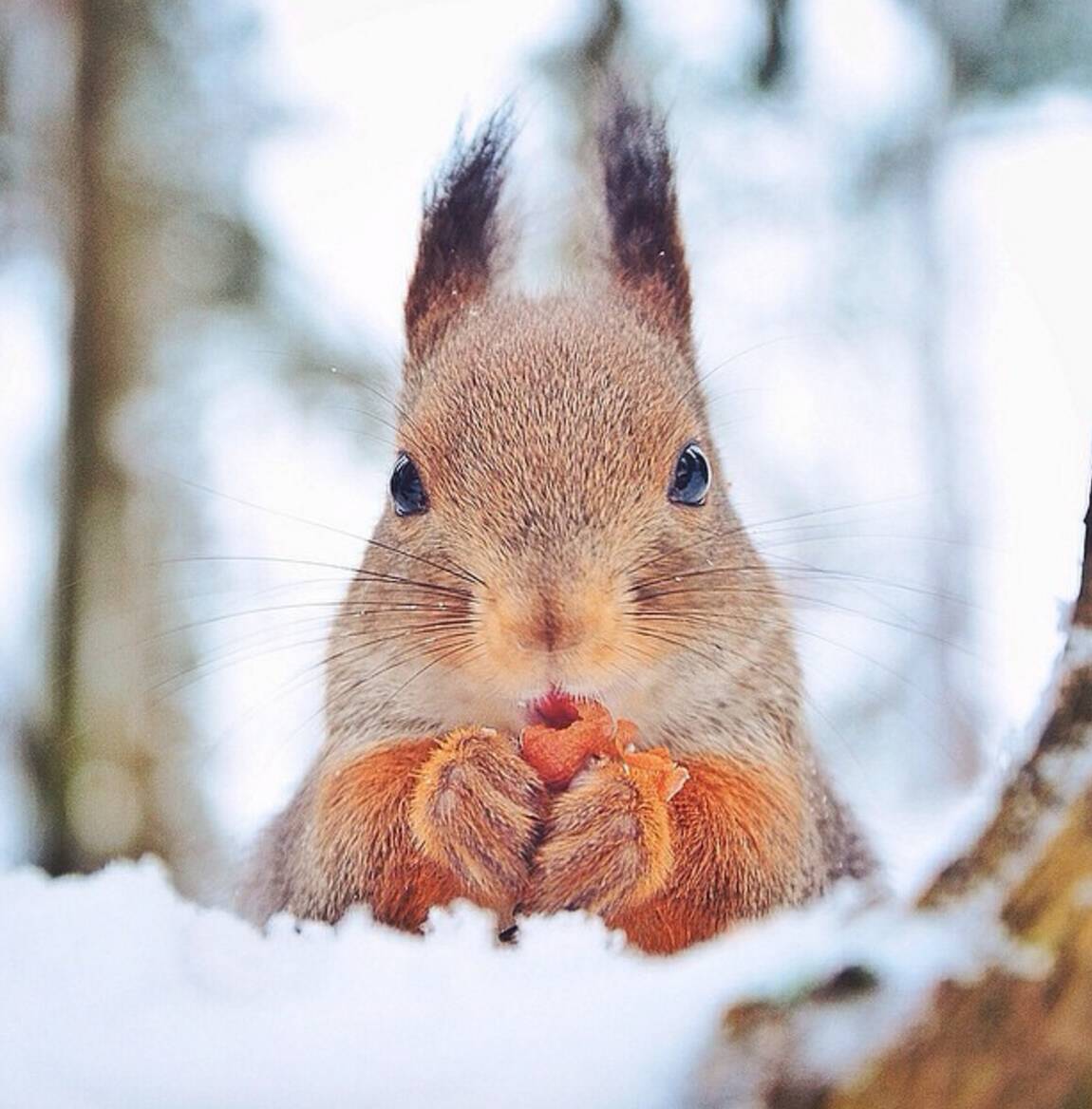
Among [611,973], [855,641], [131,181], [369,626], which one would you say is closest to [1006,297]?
[855,641]

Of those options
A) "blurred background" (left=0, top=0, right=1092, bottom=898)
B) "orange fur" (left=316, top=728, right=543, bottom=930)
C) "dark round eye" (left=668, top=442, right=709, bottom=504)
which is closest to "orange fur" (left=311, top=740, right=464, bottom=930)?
"orange fur" (left=316, top=728, right=543, bottom=930)

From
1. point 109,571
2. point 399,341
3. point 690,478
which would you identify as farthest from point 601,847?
point 109,571

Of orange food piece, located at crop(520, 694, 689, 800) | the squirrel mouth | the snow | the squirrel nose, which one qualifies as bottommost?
the snow

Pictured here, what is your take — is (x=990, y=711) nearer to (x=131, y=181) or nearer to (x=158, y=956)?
(x=158, y=956)

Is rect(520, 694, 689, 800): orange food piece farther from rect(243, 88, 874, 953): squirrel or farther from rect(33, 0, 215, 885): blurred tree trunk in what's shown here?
rect(33, 0, 215, 885): blurred tree trunk

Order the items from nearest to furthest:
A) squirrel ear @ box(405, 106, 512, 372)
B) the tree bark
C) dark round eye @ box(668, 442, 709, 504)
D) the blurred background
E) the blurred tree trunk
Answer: the tree bark → dark round eye @ box(668, 442, 709, 504) → squirrel ear @ box(405, 106, 512, 372) → the blurred background → the blurred tree trunk

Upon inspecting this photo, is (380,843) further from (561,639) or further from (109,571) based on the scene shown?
(109,571)

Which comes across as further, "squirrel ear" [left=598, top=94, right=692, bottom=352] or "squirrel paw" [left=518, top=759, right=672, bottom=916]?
"squirrel ear" [left=598, top=94, right=692, bottom=352]

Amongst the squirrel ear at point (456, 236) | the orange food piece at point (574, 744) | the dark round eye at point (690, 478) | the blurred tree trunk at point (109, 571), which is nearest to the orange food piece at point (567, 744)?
the orange food piece at point (574, 744)

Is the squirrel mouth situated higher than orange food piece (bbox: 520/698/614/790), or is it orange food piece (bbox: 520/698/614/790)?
the squirrel mouth

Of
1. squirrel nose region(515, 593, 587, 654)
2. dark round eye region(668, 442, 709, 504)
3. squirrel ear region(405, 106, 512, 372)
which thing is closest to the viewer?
squirrel nose region(515, 593, 587, 654)
